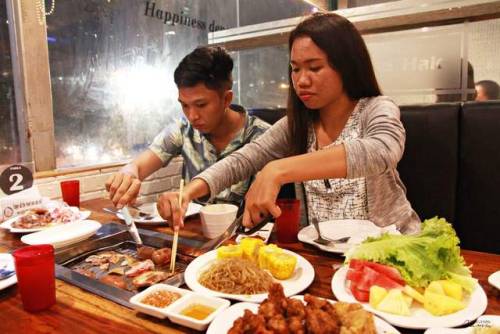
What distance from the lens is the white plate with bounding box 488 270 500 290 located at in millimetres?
1000

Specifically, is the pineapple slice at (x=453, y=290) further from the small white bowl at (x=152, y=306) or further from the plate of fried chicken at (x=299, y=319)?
the small white bowl at (x=152, y=306)

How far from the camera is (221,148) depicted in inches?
94.4

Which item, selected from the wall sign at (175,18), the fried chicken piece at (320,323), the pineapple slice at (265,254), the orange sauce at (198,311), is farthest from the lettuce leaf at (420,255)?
the wall sign at (175,18)

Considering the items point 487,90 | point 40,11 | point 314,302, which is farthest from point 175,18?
point 314,302

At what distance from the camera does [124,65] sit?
9.38ft

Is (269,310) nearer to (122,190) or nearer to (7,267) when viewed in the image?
(7,267)

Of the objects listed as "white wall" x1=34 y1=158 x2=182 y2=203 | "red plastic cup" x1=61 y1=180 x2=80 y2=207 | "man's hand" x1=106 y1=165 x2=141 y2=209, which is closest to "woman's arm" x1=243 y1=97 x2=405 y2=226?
"man's hand" x1=106 y1=165 x2=141 y2=209

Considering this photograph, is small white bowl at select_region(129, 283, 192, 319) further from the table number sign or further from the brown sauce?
the table number sign

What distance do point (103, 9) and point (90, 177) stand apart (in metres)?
1.15

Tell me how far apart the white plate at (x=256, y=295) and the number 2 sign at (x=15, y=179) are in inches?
47.7

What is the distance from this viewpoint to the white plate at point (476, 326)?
793 mm

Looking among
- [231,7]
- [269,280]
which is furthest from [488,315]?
[231,7]

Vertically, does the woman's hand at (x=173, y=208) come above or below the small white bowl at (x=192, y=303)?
above

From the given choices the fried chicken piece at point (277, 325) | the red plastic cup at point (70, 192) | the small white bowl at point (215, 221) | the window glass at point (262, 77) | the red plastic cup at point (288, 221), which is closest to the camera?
the fried chicken piece at point (277, 325)
